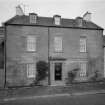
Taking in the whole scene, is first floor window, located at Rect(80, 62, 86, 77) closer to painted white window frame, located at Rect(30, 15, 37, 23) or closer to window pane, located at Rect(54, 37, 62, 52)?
window pane, located at Rect(54, 37, 62, 52)

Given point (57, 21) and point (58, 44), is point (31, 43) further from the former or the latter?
point (57, 21)

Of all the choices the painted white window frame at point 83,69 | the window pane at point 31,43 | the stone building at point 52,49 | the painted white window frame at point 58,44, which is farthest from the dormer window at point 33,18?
the painted white window frame at point 83,69

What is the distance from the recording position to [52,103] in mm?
9414

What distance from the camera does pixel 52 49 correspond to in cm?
1608

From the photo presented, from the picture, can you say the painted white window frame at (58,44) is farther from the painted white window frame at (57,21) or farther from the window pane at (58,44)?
the painted white window frame at (57,21)

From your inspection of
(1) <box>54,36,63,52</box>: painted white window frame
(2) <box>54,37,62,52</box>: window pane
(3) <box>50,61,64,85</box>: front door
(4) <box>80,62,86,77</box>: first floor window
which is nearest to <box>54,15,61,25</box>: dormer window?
(1) <box>54,36,63,52</box>: painted white window frame

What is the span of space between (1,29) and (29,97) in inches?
451

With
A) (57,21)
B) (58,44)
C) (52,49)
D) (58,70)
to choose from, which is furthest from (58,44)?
(58,70)

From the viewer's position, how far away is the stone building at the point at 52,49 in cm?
1488

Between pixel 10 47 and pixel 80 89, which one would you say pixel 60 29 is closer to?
pixel 10 47

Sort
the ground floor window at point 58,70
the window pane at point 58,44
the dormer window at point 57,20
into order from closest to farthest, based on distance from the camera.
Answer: the ground floor window at point 58,70 < the window pane at point 58,44 < the dormer window at point 57,20

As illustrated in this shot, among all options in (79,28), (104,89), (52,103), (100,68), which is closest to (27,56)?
(52,103)

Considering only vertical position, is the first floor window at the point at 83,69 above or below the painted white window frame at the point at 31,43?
below

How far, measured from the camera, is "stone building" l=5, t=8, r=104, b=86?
14.9 metres
